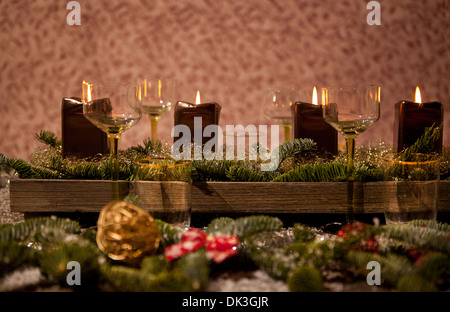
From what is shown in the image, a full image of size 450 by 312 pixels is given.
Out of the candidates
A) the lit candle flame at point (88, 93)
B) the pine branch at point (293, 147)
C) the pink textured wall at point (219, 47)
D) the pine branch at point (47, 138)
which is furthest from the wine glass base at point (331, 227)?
the pink textured wall at point (219, 47)

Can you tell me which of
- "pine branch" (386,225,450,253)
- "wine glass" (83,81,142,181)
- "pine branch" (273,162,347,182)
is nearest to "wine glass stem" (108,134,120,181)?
"wine glass" (83,81,142,181)

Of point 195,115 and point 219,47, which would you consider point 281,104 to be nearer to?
point 195,115

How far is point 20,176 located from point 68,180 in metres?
0.08

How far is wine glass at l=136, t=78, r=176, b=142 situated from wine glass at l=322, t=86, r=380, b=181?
353 mm

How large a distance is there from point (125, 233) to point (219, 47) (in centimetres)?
147

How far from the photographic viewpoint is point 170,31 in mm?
1755

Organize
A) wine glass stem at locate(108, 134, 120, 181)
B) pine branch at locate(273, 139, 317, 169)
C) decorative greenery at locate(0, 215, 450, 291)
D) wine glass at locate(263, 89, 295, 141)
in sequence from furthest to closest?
1. wine glass at locate(263, 89, 295, 141)
2. pine branch at locate(273, 139, 317, 169)
3. wine glass stem at locate(108, 134, 120, 181)
4. decorative greenery at locate(0, 215, 450, 291)

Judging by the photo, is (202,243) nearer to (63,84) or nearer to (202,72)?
(202,72)

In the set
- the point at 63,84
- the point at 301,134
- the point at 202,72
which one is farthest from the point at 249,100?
the point at 301,134

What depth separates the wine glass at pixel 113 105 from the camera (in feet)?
1.84

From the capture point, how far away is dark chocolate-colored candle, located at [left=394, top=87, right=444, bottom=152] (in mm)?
669

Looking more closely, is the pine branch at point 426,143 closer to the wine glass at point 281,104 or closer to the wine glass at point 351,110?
the wine glass at point 351,110

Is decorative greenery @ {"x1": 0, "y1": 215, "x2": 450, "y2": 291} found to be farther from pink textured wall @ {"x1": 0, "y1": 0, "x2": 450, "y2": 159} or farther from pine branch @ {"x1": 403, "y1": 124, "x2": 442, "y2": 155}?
pink textured wall @ {"x1": 0, "y1": 0, "x2": 450, "y2": 159}

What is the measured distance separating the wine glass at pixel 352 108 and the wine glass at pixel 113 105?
0.85 feet
